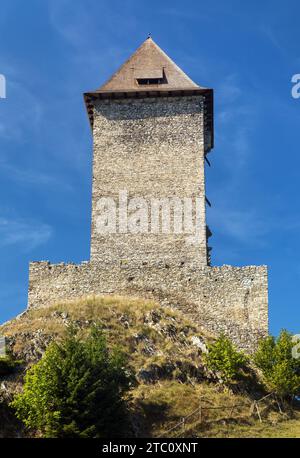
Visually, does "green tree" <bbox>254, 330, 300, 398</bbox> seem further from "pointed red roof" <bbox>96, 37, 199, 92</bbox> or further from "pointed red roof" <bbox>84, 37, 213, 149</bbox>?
"pointed red roof" <bbox>96, 37, 199, 92</bbox>

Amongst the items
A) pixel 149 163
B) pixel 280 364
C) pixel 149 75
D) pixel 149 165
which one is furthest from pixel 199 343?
pixel 149 75

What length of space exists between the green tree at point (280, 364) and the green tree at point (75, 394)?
784cm

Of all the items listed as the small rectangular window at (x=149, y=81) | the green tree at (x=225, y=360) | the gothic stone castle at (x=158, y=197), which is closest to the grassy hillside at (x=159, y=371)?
the green tree at (x=225, y=360)

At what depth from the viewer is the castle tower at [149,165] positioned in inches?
1880

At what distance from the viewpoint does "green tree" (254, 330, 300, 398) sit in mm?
38594

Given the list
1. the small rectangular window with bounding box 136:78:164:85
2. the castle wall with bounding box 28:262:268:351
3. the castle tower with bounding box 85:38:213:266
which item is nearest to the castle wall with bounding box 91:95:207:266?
the castle tower with bounding box 85:38:213:266

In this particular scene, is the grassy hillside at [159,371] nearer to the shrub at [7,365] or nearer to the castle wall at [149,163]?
the shrub at [7,365]

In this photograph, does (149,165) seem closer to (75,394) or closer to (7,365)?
(7,365)

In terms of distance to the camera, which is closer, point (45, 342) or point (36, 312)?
point (45, 342)

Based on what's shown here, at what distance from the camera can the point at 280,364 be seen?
39031 mm

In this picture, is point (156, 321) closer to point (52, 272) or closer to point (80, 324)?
point (80, 324)

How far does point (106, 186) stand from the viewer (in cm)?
4912

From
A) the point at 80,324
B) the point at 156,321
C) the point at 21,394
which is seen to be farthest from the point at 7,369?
the point at 156,321
